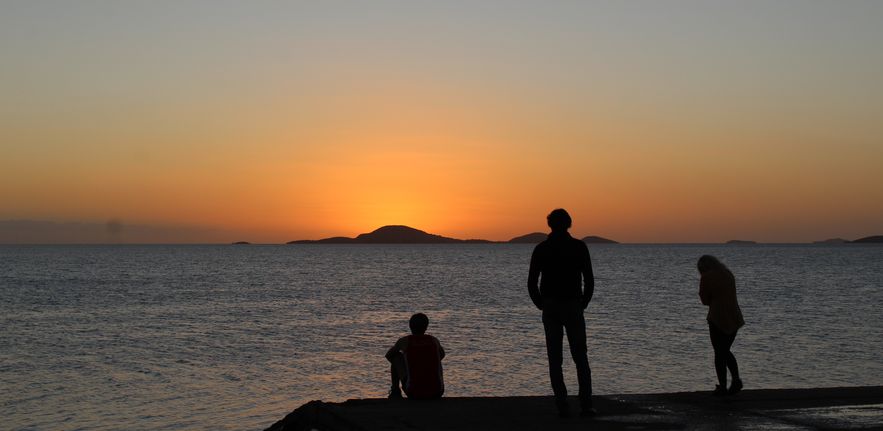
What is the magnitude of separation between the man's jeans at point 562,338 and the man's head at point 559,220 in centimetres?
79

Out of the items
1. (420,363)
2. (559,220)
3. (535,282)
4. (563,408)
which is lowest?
(563,408)

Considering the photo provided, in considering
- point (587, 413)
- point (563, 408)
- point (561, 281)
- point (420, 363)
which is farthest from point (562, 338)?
point (420, 363)

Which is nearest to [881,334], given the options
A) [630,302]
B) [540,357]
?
[540,357]

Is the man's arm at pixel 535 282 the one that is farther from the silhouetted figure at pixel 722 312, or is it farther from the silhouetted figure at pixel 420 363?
the silhouetted figure at pixel 722 312

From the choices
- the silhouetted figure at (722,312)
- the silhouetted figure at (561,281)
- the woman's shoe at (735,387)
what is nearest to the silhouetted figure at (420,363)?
the silhouetted figure at (561,281)

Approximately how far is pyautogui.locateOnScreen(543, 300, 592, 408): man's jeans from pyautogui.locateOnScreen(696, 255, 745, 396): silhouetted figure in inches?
102

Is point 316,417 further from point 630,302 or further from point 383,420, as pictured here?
point 630,302

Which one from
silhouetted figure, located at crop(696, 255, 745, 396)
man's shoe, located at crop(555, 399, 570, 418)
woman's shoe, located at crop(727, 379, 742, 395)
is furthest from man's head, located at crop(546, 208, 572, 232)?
woman's shoe, located at crop(727, 379, 742, 395)

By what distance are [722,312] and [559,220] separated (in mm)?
3353

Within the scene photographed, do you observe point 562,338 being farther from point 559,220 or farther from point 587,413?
point 559,220

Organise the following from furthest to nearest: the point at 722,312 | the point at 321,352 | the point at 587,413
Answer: the point at 321,352 → the point at 722,312 → the point at 587,413

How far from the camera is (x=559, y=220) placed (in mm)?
10016

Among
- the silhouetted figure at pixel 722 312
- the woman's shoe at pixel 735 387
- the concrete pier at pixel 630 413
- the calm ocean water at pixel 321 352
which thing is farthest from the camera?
the calm ocean water at pixel 321 352

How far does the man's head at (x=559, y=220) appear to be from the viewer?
10.0 m
